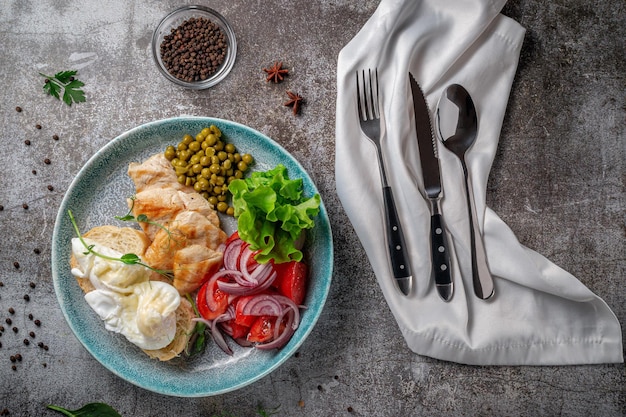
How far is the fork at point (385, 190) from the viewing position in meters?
2.61

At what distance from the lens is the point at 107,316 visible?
7.97 ft

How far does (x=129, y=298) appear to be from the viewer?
243 centimetres

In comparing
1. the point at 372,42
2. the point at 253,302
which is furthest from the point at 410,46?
the point at 253,302

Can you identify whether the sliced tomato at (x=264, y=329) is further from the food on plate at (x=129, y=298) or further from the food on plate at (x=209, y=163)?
the food on plate at (x=209, y=163)

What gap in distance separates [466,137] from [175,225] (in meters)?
1.51

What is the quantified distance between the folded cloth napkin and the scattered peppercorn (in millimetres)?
662

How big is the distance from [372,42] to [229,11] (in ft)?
2.65

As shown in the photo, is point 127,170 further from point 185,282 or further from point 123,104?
point 185,282

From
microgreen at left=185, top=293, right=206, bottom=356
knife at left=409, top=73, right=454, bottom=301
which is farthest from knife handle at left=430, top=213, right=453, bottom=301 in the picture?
microgreen at left=185, top=293, right=206, bottom=356

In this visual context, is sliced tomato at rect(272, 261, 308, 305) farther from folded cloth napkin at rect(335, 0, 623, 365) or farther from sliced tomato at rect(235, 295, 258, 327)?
folded cloth napkin at rect(335, 0, 623, 365)

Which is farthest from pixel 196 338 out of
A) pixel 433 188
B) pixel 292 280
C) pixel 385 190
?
pixel 433 188

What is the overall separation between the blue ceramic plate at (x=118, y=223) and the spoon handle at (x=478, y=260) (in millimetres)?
740

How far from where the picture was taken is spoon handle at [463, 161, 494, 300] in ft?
8.61

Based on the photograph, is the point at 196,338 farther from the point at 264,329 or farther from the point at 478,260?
the point at 478,260
